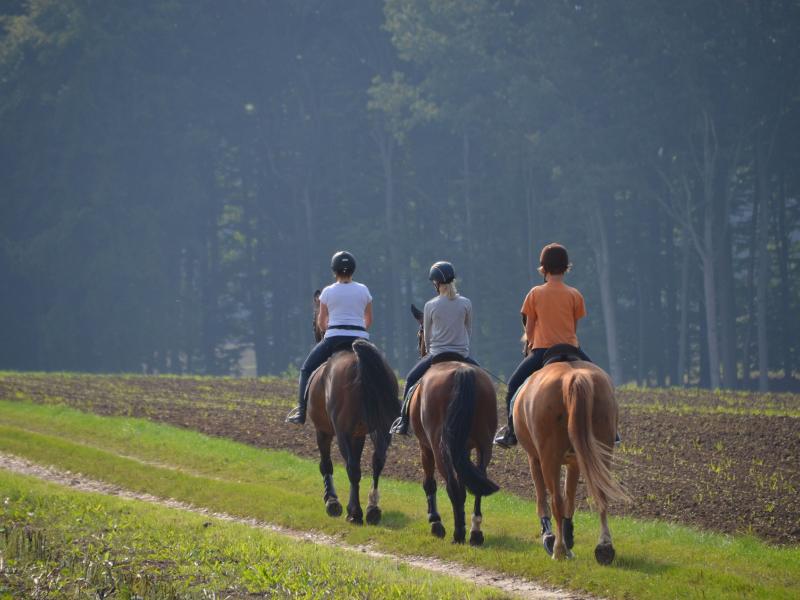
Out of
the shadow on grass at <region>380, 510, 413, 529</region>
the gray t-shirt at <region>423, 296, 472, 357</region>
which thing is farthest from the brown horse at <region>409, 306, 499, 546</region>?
the shadow on grass at <region>380, 510, 413, 529</region>

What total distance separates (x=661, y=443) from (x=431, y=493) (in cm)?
891

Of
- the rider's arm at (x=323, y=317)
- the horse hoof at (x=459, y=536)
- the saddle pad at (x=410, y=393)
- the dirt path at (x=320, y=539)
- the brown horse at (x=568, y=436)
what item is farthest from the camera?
the rider's arm at (x=323, y=317)

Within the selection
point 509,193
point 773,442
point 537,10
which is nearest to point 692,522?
point 773,442

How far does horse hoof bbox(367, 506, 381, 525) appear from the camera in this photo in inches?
A: 627

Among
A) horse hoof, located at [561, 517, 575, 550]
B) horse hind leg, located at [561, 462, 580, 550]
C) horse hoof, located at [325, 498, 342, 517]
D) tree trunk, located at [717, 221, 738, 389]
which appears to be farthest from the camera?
tree trunk, located at [717, 221, 738, 389]

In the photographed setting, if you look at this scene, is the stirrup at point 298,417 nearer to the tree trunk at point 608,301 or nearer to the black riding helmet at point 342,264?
the black riding helmet at point 342,264

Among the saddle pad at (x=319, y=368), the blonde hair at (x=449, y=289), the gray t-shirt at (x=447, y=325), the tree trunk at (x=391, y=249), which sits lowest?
the saddle pad at (x=319, y=368)

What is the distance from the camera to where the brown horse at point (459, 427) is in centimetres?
1399

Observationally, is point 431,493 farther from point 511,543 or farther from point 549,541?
point 549,541

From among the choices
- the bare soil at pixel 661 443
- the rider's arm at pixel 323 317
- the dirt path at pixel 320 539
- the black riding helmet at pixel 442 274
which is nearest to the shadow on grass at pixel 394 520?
the dirt path at pixel 320 539

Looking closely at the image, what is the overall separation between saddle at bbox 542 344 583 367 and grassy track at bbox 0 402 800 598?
74.3 inches

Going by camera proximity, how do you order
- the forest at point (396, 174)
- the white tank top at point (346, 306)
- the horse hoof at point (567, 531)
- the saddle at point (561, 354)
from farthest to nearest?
1. the forest at point (396, 174)
2. the white tank top at point (346, 306)
3. the saddle at point (561, 354)
4. the horse hoof at point (567, 531)

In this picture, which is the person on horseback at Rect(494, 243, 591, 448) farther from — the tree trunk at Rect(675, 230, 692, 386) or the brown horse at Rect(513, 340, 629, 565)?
the tree trunk at Rect(675, 230, 692, 386)

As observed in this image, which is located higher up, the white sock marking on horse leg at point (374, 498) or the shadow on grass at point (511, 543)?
the white sock marking on horse leg at point (374, 498)
